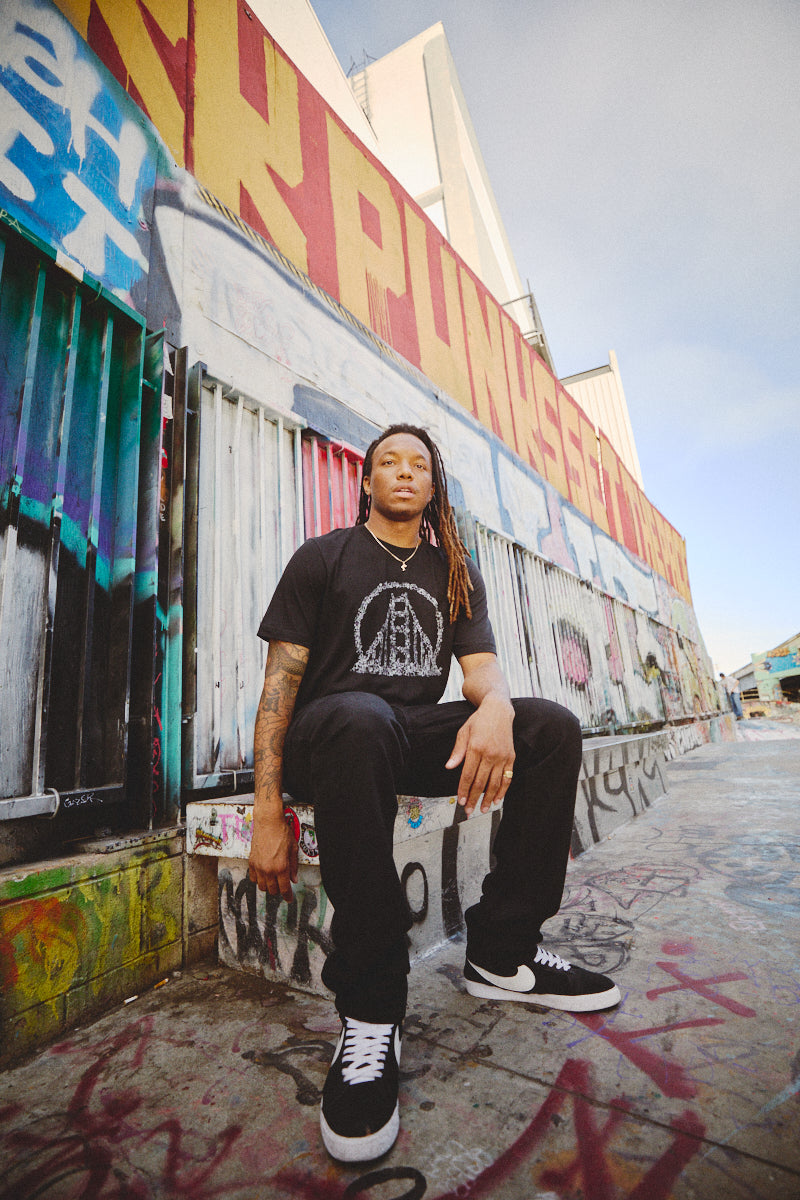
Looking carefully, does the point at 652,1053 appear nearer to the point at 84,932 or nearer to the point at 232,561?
the point at 84,932

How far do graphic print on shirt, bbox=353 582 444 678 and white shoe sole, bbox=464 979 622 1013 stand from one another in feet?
2.96

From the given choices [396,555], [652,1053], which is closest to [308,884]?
[652,1053]

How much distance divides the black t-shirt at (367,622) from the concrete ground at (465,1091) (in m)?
0.84

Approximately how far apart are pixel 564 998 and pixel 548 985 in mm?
46

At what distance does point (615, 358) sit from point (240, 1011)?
866 inches

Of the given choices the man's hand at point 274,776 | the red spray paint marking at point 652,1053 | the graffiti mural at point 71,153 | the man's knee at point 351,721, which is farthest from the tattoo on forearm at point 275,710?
the graffiti mural at point 71,153

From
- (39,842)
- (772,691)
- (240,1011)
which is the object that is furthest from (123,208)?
(772,691)

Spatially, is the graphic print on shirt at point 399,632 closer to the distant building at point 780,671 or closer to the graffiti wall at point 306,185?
the graffiti wall at point 306,185

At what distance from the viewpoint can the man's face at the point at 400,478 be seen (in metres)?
1.95

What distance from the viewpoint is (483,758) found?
1.42 meters

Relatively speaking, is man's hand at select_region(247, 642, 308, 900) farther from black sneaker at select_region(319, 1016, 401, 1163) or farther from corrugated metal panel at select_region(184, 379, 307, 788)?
corrugated metal panel at select_region(184, 379, 307, 788)

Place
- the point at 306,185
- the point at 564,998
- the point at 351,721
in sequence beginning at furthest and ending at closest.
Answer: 1. the point at 306,185
2. the point at 564,998
3. the point at 351,721

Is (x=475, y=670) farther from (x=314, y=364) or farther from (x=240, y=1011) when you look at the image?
(x=314, y=364)

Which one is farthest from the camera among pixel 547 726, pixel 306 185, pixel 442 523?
pixel 306 185
